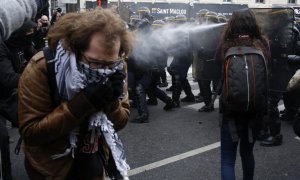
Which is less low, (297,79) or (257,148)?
(297,79)

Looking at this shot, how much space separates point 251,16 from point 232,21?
157 millimetres

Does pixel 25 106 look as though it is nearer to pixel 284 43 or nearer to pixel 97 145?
pixel 97 145

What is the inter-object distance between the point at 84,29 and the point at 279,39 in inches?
162

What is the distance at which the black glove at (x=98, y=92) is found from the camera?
5.75 ft

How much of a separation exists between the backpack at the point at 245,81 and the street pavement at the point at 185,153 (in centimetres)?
131

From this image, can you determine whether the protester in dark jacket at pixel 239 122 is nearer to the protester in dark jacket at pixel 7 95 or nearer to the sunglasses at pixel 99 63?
the sunglasses at pixel 99 63

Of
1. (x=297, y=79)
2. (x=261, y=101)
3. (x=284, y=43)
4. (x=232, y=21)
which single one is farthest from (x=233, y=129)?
(x=284, y=43)

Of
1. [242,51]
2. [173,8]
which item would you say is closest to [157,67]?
[242,51]

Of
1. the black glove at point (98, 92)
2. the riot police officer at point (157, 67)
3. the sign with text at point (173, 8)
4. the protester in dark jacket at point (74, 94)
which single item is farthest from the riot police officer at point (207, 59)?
the sign with text at point (173, 8)

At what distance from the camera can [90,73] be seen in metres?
1.79

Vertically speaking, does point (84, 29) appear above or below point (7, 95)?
above

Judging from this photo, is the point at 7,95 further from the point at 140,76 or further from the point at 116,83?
the point at 140,76

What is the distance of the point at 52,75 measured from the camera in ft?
6.08

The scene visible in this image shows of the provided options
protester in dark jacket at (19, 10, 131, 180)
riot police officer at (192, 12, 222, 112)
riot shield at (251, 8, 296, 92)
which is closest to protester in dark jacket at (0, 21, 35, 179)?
protester in dark jacket at (19, 10, 131, 180)
